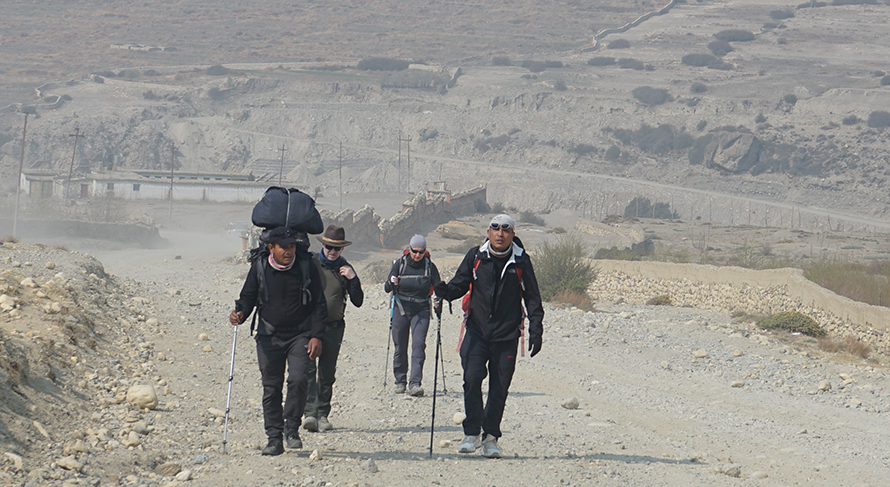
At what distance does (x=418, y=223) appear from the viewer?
56750mm

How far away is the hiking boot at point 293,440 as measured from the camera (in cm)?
768

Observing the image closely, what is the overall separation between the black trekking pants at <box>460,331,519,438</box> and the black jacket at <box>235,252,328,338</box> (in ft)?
4.15

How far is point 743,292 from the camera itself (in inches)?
960

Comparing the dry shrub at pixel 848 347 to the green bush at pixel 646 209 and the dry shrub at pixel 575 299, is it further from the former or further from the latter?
the green bush at pixel 646 209

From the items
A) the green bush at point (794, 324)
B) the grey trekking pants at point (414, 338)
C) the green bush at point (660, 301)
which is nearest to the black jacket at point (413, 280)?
the grey trekking pants at point (414, 338)

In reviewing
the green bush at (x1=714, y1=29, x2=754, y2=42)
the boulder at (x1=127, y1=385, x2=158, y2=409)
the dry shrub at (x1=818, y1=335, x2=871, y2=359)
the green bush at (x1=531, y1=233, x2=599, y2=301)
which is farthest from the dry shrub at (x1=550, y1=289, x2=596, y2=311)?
the green bush at (x1=714, y1=29, x2=754, y2=42)

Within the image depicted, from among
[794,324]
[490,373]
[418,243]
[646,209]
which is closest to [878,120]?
[646,209]

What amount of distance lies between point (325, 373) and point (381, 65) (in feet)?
451

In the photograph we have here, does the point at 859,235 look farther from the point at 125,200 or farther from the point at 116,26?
the point at 116,26

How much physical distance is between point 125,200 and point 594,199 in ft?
136

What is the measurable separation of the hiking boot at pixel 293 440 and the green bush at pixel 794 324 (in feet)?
46.1

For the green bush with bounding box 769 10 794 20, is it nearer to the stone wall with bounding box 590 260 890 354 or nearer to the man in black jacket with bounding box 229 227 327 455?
the stone wall with bounding box 590 260 890 354

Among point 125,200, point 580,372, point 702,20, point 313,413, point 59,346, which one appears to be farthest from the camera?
point 702,20

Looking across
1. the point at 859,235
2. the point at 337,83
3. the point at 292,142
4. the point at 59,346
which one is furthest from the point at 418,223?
the point at 337,83
